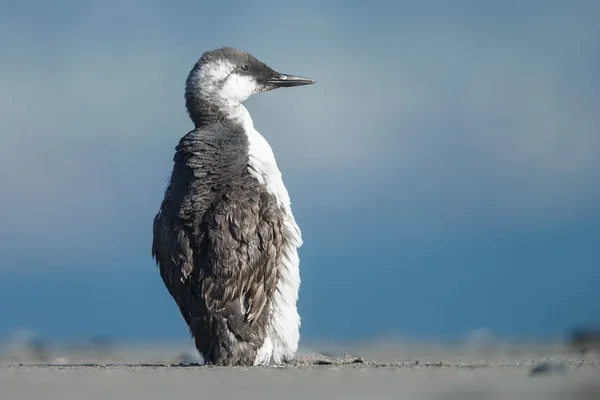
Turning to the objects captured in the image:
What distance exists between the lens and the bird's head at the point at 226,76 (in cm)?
1228

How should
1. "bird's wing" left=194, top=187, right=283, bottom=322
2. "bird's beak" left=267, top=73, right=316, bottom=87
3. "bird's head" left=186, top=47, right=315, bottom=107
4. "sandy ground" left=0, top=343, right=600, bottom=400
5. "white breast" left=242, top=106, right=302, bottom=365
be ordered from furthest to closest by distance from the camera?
"bird's beak" left=267, top=73, right=316, bottom=87 < "bird's head" left=186, top=47, right=315, bottom=107 < "white breast" left=242, top=106, right=302, bottom=365 < "bird's wing" left=194, top=187, right=283, bottom=322 < "sandy ground" left=0, top=343, right=600, bottom=400

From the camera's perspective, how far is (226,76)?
41.1 ft

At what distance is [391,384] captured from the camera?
8.09 m

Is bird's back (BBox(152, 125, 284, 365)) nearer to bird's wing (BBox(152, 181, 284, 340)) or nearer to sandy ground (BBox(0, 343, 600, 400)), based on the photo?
bird's wing (BBox(152, 181, 284, 340))

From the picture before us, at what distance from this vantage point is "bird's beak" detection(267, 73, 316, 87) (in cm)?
1371

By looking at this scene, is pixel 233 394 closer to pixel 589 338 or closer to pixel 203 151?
pixel 203 151

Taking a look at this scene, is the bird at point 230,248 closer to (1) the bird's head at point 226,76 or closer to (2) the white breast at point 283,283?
(2) the white breast at point 283,283

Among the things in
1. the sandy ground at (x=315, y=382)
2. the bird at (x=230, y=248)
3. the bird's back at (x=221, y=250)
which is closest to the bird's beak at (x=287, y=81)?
the bird at (x=230, y=248)

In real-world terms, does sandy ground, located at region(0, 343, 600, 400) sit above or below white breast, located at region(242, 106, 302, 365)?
below

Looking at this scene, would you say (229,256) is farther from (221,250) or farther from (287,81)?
(287,81)

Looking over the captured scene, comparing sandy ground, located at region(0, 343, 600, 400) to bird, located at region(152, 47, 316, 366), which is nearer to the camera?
sandy ground, located at region(0, 343, 600, 400)

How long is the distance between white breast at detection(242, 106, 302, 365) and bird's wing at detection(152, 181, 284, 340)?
0.21 metres

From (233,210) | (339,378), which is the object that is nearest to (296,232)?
(233,210)

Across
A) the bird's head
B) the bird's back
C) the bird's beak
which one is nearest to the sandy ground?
the bird's back
